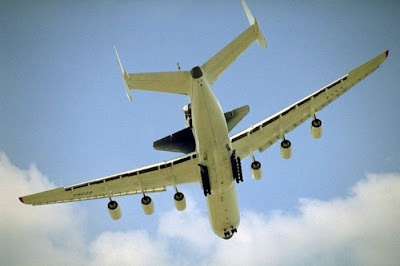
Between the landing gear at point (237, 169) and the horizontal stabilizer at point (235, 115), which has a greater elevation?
the horizontal stabilizer at point (235, 115)

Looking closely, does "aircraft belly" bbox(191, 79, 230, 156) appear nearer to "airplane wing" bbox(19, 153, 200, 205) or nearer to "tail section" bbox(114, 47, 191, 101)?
"tail section" bbox(114, 47, 191, 101)

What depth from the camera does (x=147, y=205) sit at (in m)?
29.6

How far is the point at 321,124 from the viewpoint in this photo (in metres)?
27.7

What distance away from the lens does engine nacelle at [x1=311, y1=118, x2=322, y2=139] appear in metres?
27.7

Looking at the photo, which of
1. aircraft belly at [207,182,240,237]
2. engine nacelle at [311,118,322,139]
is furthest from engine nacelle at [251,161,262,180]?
engine nacelle at [311,118,322,139]

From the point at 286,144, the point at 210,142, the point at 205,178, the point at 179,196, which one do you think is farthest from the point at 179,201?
the point at 286,144

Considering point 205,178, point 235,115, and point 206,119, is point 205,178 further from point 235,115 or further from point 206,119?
point 206,119

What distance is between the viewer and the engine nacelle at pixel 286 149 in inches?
1113

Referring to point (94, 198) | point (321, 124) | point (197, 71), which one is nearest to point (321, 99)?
point (321, 124)

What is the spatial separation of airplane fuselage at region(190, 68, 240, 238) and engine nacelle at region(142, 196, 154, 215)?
3.26m

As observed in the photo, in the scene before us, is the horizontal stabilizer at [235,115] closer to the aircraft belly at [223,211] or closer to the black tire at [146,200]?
the aircraft belly at [223,211]

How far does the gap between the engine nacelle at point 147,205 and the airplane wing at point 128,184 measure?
62cm

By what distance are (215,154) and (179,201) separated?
557 cm

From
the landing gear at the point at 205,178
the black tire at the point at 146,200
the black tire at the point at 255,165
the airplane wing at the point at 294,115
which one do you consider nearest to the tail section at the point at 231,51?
the landing gear at the point at 205,178
